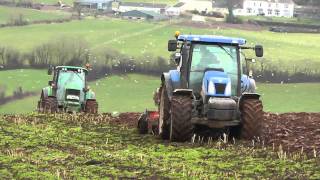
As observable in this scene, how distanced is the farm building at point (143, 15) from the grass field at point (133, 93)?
29497 millimetres

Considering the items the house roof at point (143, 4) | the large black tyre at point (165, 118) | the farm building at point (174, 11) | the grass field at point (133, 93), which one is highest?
the house roof at point (143, 4)

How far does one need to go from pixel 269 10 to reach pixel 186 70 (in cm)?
8642

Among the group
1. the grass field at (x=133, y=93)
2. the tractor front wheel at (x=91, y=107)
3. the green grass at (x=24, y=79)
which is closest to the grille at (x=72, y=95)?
the tractor front wheel at (x=91, y=107)

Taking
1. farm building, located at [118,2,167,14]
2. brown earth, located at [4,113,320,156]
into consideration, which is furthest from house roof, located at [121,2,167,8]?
brown earth, located at [4,113,320,156]

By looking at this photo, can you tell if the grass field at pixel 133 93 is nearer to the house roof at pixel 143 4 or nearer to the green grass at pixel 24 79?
the green grass at pixel 24 79

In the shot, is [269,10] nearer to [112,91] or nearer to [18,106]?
[112,91]

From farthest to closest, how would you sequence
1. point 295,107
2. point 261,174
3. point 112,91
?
1. point 112,91
2. point 295,107
3. point 261,174

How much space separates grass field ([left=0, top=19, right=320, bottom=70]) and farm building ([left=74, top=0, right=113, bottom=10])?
9.97m

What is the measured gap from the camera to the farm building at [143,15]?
8144 centimetres

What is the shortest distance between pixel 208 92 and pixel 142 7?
3203 inches

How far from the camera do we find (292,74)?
52594 millimetres

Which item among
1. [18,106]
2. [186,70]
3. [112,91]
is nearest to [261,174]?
[186,70]

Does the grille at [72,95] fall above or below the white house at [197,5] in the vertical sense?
below

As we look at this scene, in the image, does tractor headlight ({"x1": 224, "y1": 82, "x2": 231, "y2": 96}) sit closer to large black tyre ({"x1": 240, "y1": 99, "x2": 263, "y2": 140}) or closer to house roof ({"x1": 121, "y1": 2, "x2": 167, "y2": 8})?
large black tyre ({"x1": 240, "y1": 99, "x2": 263, "y2": 140})
